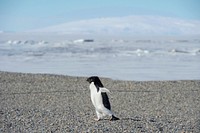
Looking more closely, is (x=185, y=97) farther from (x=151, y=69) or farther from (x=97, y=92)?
(x=151, y=69)

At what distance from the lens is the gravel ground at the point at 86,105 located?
6.47 meters

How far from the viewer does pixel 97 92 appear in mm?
7086

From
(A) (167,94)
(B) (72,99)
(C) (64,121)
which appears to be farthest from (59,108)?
(A) (167,94)

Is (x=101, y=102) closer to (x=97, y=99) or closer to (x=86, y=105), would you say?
(x=97, y=99)

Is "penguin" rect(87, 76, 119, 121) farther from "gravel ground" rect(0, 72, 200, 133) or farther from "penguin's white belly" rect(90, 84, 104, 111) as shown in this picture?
"gravel ground" rect(0, 72, 200, 133)

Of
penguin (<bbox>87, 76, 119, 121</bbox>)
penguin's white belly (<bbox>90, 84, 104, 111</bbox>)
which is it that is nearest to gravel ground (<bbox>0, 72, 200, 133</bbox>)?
Result: penguin (<bbox>87, 76, 119, 121</bbox>)

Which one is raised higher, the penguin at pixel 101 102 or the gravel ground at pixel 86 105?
the penguin at pixel 101 102

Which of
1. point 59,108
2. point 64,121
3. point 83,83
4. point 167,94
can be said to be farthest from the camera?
point 83,83

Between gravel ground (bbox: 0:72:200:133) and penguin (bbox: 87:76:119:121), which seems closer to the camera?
gravel ground (bbox: 0:72:200:133)

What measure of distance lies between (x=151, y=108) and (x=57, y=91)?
10.9 feet

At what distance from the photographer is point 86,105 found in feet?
31.0

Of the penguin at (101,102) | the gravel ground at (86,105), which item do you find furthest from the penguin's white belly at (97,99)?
the gravel ground at (86,105)

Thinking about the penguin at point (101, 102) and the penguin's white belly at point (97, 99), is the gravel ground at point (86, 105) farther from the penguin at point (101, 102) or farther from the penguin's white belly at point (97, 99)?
the penguin's white belly at point (97, 99)

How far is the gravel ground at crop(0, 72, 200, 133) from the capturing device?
21.2ft
